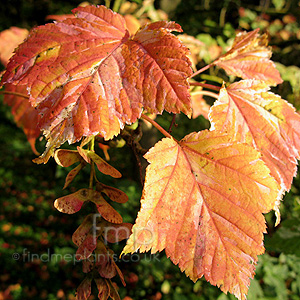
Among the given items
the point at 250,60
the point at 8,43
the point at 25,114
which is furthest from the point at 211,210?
the point at 8,43

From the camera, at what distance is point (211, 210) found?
51cm

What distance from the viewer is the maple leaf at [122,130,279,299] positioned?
0.46 meters

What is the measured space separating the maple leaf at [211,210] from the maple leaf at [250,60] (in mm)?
304

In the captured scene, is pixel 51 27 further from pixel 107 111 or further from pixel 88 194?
pixel 88 194

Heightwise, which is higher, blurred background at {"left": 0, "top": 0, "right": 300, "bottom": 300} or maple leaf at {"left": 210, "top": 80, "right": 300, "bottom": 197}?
maple leaf at {"left": 210, "top": 80, "right": 300, "bottom": 197}

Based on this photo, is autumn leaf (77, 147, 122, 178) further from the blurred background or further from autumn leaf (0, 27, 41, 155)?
the blurred background

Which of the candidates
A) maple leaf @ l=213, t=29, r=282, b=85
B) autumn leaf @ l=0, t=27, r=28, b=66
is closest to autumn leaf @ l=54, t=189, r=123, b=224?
maple leaf @ l=213, t=29, r=282, b=85

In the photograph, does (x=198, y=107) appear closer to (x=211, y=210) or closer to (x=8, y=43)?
(x=211, y=210)

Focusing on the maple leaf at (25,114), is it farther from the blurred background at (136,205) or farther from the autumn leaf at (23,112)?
the blurred background at (136,205)

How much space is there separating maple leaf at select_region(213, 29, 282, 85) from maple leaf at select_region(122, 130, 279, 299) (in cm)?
30

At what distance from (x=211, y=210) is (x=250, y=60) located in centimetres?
47

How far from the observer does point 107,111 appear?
0.47 metres

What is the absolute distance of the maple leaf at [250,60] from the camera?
A: 739 millimetres

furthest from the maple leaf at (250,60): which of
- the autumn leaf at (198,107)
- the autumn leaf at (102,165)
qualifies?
the autumn leaf at (102,165)
